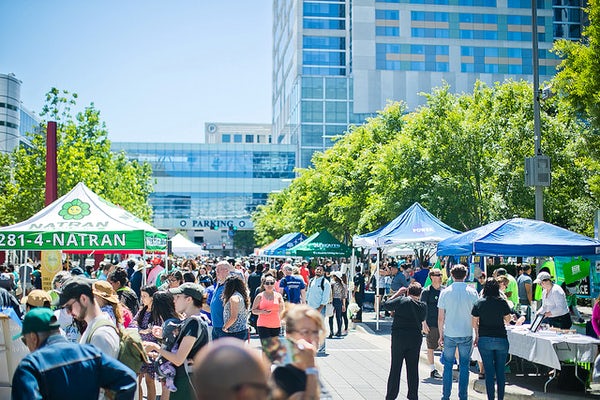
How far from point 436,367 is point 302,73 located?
93329 mm

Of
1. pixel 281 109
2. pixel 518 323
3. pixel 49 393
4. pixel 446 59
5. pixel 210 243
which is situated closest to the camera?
pixel 49 393

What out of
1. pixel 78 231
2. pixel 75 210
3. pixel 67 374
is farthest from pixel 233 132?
pixel 67 374

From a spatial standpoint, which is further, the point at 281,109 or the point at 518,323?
the point at 281,109

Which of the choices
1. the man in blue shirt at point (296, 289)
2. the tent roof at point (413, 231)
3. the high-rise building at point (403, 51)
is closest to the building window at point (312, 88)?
the high-rise building at point (403, 51)

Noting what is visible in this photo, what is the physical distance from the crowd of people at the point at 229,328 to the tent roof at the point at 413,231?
1305 mm

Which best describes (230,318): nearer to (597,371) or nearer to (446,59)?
(597,371)

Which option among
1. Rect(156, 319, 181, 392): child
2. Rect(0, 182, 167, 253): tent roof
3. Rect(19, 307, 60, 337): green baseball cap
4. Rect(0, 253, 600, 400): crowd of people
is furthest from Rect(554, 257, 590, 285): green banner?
Rect(19, 307, 60, 337): green baseball cap

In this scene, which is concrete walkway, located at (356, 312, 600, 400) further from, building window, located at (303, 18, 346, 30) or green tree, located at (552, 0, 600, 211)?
building window, located at (303, 18, 346, 30)

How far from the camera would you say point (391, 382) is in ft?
31.4

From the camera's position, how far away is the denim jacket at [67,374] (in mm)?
3807

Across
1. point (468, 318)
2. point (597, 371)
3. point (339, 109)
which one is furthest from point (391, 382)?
point (339, 109)

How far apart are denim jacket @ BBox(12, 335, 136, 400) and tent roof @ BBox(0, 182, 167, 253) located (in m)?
8.87

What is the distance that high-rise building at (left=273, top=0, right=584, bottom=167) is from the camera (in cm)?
9744

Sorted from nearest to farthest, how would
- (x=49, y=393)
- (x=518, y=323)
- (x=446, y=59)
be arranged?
(x=49, y=393) < (x=518, y=323) < (x=446, y=59)
